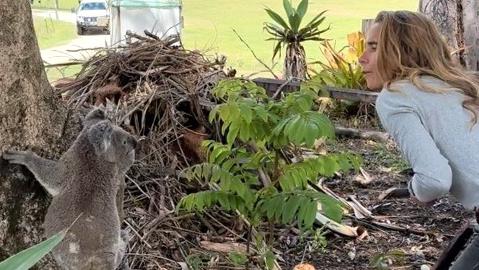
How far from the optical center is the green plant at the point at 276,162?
3.11 metres

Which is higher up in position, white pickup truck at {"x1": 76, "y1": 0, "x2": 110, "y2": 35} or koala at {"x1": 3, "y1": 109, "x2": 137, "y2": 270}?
koala at {"x1": 3, "y1": 109, "x2": 137, "y2": 270}

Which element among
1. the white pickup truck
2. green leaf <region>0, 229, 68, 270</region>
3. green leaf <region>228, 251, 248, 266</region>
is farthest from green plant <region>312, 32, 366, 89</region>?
green leaf <region>0, 229, 68, 270</region>

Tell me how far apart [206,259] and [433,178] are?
1.76m

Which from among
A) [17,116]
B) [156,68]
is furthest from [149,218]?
[17,116]

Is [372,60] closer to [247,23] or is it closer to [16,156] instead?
[16,156]

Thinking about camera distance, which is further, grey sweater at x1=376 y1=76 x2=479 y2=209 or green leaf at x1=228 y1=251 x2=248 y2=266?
green leaf at x1=228 y1=251 x2=248 y2=266

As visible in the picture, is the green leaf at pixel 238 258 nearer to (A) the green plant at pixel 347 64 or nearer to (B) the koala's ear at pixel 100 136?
(B) the koala's ear at pixel 100 136

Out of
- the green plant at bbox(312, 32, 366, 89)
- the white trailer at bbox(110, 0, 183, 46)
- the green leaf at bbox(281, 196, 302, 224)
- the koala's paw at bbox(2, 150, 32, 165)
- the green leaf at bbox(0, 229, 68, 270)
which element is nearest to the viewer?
the green leaf at bbox(0, 229, 68, 270)

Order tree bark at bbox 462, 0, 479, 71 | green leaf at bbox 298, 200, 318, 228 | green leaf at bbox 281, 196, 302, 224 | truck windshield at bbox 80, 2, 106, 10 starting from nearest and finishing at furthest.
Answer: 1. green leaf at bbox 298, 200, 318, 228
2. green leaf at bbox 281, 196, 302, 224
3. tree bark at bbox 462, 0, 479, 71
4. truck windshield at bbox 80, 2, 106, 10

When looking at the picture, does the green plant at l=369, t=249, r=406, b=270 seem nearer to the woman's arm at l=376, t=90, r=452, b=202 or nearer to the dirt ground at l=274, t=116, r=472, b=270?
the dirt ground at l=274, t=116, r=472, b=270

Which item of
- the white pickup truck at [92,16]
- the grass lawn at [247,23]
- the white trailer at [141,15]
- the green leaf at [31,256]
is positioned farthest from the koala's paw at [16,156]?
the white pickup truck at [92,16]

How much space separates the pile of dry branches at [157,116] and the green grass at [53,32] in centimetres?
714

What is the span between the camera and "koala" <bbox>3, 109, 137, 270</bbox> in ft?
8.15

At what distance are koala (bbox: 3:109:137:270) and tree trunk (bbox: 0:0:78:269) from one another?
9 centimetres
